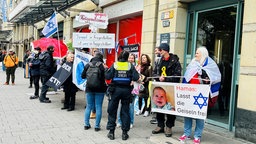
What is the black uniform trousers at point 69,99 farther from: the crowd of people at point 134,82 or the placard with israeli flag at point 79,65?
the crowd of people at point 134,82

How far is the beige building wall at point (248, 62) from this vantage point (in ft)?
18.3

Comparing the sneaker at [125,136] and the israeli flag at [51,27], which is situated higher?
the israeli flag at [51,27]

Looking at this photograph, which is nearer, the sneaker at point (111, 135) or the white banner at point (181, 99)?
the white banner at point (181, 99)

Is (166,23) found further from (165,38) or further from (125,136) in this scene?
(125,136)

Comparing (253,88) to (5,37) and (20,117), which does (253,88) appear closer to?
(20,117)

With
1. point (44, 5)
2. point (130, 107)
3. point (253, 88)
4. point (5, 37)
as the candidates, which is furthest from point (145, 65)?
point (5, 37)

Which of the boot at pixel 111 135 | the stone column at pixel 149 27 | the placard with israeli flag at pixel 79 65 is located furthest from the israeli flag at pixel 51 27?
the boot at pixel 111 135

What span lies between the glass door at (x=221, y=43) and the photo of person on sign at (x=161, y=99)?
5.10ft

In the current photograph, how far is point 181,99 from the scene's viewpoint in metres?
5.59

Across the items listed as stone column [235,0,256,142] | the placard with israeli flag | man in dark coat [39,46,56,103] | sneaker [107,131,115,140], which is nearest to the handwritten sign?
the placard with israeli flag

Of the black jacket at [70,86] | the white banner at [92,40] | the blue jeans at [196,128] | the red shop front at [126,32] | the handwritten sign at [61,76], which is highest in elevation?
the red shop front at [126,32]

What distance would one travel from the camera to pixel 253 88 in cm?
555

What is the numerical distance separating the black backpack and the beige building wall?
2.85 metres

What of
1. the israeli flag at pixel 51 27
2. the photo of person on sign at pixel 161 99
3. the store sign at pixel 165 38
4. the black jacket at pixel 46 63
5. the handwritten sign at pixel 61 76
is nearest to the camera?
the photo of person on sign at pixel 161 99
